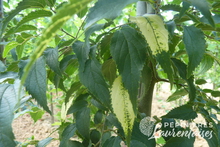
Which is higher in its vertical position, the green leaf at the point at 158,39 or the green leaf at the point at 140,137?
the green leaf at the point at 158,39

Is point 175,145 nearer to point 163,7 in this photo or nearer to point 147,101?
point 147,101

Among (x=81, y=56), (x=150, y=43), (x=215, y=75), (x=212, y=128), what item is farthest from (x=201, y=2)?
(x=215, y=75)

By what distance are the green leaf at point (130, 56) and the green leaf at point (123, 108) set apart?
43 mm

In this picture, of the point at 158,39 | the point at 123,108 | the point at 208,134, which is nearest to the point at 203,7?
the point at 158,39

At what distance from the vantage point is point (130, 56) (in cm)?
28

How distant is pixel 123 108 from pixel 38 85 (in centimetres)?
13

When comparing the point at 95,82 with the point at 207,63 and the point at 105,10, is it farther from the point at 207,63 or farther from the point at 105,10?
the point at 207,63

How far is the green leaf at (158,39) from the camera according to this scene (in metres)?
0.27

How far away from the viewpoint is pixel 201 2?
22 centimetres

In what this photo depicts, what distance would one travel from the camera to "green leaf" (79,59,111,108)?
0.31 meters

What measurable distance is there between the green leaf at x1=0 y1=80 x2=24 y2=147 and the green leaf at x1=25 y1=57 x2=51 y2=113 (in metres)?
0.03

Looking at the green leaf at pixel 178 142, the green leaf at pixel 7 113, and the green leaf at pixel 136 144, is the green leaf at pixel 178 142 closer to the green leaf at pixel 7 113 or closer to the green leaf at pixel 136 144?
the green leaf at pixel 136 144

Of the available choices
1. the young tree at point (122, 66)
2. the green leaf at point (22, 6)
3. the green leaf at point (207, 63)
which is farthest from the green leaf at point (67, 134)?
the green leaf at point (207, 63)

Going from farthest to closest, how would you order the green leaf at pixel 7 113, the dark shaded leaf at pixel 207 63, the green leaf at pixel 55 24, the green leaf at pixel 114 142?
the dark shaded leaf at pixel 207 63, the green leaf at pixel 114 142, the green leaf at pixel 7 113, the green leaf at pixel 55 24
